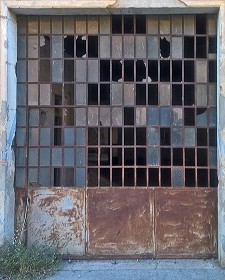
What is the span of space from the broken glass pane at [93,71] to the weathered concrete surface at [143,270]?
7.92 feet

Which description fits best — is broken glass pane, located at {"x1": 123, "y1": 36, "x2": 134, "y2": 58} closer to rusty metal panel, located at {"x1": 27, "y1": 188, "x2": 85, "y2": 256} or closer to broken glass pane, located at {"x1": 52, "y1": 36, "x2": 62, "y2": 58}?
broken glass pane, located at {"x1": 52, "y1": 36, "x2": 62, "y2": 58}

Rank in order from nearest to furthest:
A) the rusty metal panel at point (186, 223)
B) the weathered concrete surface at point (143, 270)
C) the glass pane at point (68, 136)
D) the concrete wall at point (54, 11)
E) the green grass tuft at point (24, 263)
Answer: the green grass tuft at point (24, 263) → the weathered concrete surface at point (143, 270) → the concrete wall at point (54, 11) → the rusty metal panel at point (186, 223) → the glass pane at point (68, 136)

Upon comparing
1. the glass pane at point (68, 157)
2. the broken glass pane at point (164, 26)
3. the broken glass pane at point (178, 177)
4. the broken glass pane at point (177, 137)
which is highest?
the broken glass pane at point (164, 26)

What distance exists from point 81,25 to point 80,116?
4.01 feet

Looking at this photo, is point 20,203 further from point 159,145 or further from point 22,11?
point 22,11

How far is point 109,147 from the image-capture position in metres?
5.71

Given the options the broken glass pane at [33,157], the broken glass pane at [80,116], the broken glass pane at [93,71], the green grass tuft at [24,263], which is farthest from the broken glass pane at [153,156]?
the green grass tuft at [24,263]

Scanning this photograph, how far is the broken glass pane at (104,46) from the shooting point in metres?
5.75

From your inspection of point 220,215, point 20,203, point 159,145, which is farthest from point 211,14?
point 20,203

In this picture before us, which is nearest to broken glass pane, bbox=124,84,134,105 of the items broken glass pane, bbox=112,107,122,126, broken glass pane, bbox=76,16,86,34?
broken glass pane, bbox=112,107,122,126

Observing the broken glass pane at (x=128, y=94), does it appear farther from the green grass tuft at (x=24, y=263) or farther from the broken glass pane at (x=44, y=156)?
the green grass tuft at (x=24, y=263)

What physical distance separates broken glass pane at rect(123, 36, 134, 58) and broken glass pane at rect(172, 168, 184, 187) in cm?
163

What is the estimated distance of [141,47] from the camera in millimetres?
5746

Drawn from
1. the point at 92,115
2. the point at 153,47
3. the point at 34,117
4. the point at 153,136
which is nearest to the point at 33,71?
the point at 34,117
